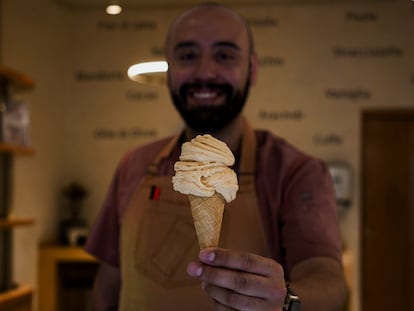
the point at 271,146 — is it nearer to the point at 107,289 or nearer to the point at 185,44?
the point at 185,44

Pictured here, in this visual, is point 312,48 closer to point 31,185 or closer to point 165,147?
point 31,185

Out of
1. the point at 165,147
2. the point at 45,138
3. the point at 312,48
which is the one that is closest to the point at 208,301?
the point at 165,147

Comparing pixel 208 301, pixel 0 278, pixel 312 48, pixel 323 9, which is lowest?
pixel 0 278

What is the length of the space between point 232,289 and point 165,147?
1.08 ft

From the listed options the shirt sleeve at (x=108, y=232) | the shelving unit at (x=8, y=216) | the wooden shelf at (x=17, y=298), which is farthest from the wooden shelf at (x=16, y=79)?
the shirt sleeve at (x=108, y=232)

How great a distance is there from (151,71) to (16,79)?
1965mm

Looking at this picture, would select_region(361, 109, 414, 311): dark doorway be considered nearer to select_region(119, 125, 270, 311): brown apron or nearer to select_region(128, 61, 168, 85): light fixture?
select_region(119, 125, 270, 311): brown apron

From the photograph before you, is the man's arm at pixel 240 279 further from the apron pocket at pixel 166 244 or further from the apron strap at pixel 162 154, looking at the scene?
the apron strap at pixel 162 154

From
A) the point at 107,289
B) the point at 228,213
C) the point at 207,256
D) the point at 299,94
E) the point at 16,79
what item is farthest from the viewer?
the point at 299,94

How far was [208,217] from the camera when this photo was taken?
0.57 metres

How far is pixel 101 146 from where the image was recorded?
3.33m

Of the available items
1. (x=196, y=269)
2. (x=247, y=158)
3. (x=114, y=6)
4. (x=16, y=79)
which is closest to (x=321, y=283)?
(x=247, y=158)

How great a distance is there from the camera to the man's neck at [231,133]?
0.68 meters

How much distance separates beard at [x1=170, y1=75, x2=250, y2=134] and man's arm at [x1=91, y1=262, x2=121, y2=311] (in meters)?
0.38
